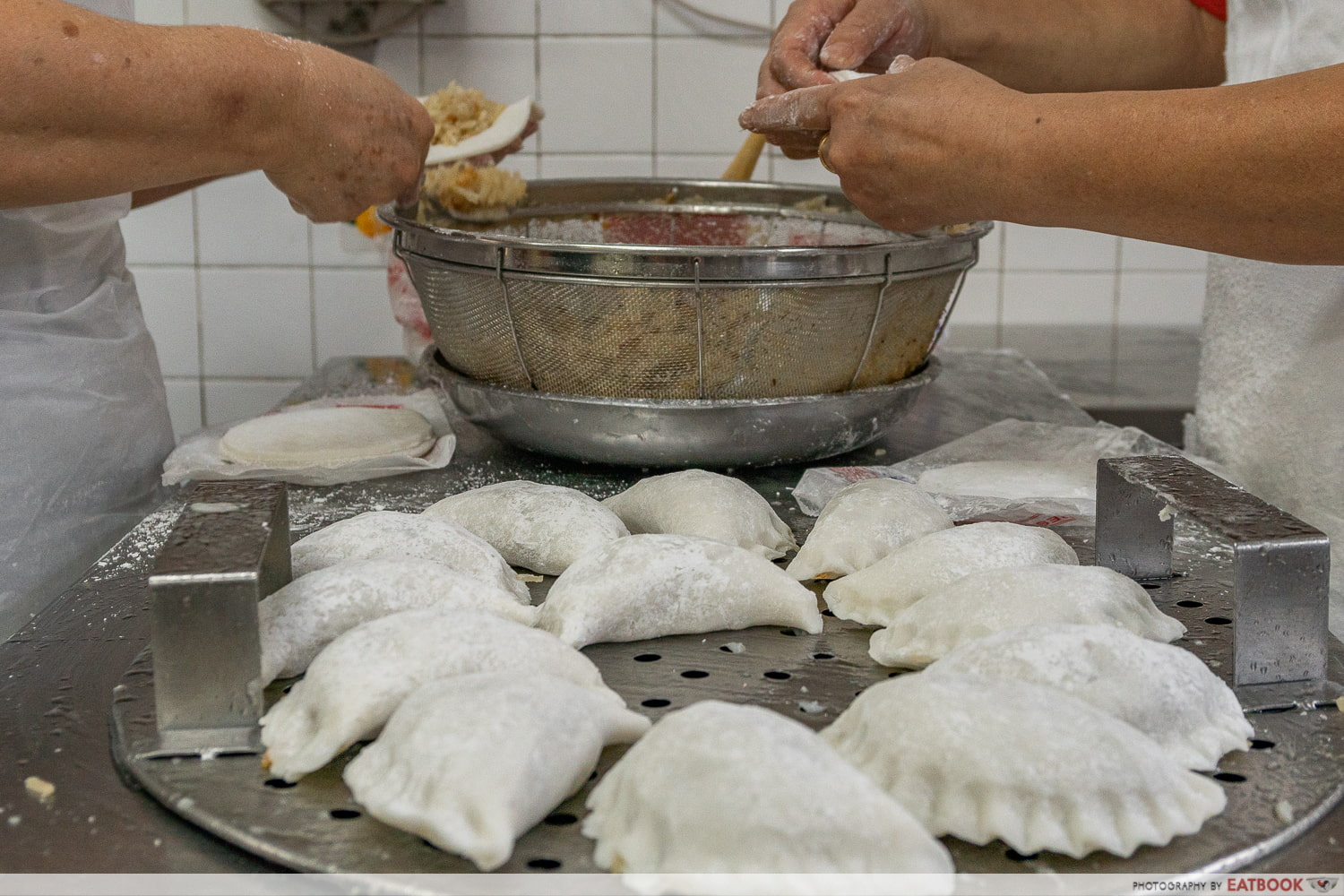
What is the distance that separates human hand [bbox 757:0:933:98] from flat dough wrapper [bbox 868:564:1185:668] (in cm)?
72

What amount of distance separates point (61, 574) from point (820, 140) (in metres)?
0.94

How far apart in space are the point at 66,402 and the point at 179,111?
1.44 feet

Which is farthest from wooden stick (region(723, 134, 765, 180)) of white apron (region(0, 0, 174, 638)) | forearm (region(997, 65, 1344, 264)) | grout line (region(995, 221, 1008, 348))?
grout line (region(995, 221, 1008, 348))

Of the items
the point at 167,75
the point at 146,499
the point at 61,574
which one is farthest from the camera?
the point at 146,499

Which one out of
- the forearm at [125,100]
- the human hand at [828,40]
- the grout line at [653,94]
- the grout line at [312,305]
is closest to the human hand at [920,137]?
the human hand at [828,40]

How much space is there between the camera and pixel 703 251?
107 cm

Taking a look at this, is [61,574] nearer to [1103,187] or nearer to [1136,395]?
[1103,187]

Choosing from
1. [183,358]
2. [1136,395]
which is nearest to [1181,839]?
[1136,395]

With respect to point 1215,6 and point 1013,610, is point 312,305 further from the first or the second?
point 1013,610

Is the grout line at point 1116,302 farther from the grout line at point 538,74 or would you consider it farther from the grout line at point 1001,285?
the grout line at point 538,74

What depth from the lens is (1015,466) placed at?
121 cm

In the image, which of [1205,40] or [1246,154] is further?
[1205,40]

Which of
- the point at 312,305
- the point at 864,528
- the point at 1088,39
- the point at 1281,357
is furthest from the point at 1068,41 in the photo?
the point at 312,305

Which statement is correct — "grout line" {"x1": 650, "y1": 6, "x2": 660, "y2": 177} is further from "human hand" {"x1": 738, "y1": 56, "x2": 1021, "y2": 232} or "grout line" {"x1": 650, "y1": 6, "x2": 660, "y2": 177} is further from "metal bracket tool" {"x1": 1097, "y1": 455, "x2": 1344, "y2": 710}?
"metal bracket tool" {"x1": 1097, "y1": 455, "x2": 1344, "y2": 710}
